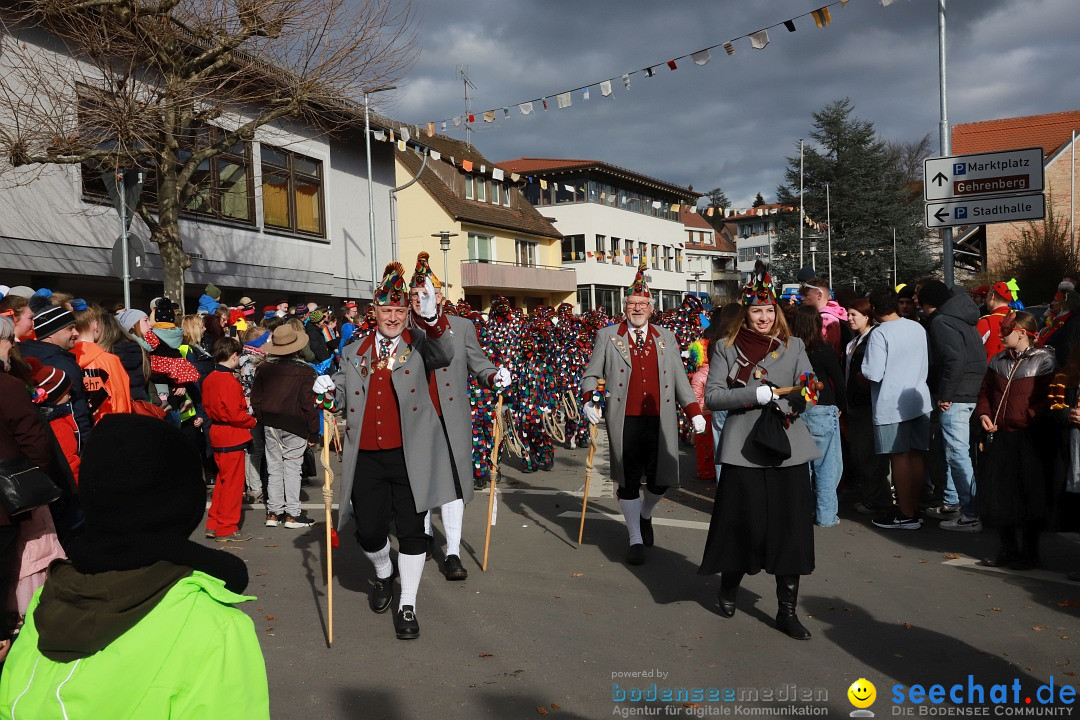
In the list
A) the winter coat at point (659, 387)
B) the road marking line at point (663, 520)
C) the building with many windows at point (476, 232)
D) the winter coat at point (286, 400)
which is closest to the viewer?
the winter coat at point (659, 387)

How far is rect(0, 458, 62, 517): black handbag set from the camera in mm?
4246

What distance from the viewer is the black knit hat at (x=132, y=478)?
1.81 meters

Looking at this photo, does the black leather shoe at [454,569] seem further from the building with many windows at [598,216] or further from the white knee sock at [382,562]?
the building with many windows at [598,216]

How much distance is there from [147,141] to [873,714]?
1307 cm

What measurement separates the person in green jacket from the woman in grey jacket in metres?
3.75

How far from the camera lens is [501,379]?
250 inches

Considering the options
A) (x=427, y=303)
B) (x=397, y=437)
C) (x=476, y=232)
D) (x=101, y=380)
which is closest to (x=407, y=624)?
(x=397, y=437)

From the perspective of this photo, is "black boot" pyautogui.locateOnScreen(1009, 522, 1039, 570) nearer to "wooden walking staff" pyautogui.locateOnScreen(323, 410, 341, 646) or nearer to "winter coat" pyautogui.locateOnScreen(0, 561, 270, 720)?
"wooden walking staff" pyautogui.locateOnScreen(323, 410, 341, 646)

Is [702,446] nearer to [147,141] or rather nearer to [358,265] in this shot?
[147,141]

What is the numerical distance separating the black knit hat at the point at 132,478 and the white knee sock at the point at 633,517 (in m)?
5.05

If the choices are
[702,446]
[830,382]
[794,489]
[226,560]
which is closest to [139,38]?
[702,446]

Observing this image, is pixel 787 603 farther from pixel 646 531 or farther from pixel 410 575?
pixel 410 575

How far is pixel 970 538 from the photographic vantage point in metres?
7.16

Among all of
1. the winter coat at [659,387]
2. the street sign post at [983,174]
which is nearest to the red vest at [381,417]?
the winter coat at [659,387]
